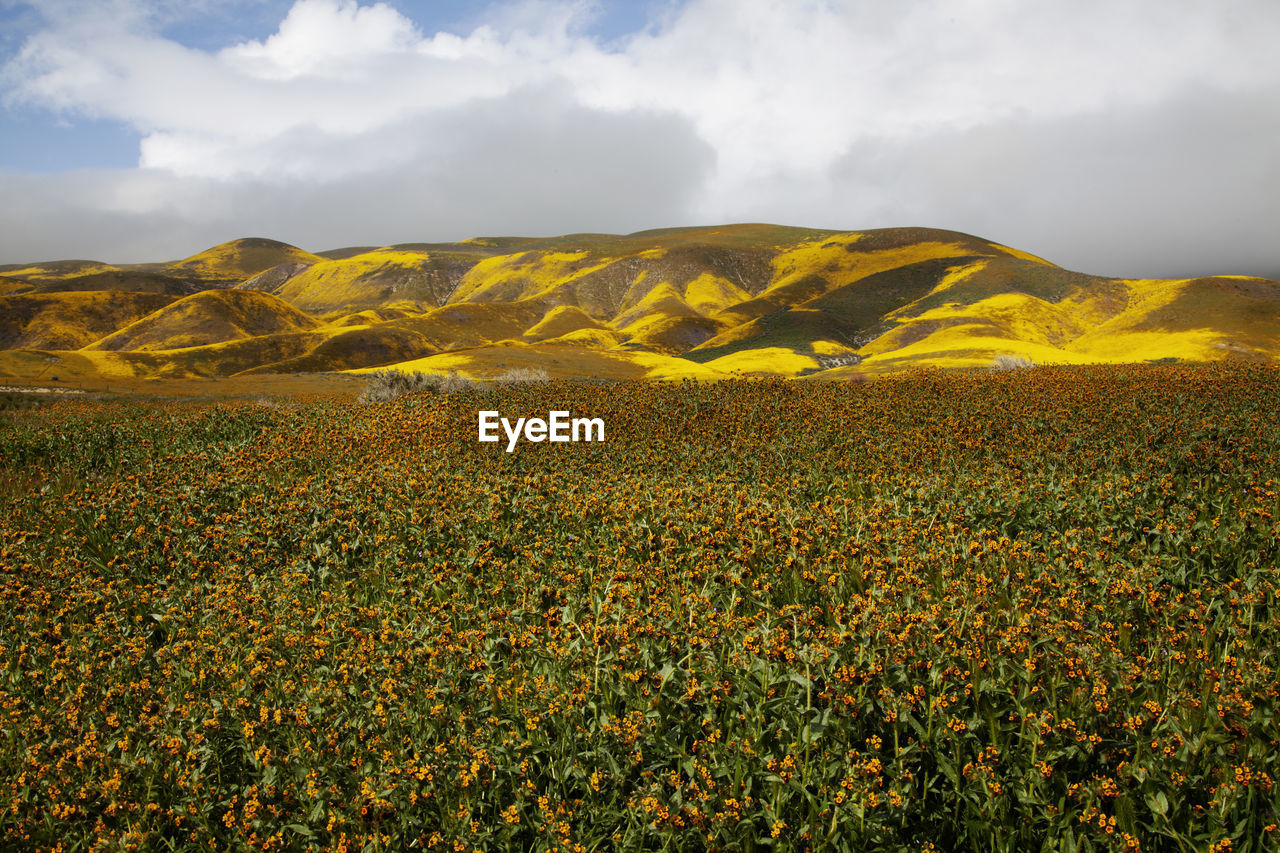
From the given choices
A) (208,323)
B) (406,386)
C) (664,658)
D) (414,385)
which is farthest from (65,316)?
(664,658)

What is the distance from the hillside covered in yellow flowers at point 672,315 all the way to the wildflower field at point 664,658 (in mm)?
20973

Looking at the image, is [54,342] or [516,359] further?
[54,342]

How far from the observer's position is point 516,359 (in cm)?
4762

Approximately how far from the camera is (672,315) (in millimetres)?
104250

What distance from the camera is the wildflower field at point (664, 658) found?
3.34 meters

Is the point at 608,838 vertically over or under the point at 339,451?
under

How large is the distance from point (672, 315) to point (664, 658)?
102 meters

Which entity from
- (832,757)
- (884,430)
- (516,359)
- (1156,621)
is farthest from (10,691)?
(516,359)

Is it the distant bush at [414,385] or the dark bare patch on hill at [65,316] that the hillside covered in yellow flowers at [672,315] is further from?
the distant bush at [414,385]

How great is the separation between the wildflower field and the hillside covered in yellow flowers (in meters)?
21.0

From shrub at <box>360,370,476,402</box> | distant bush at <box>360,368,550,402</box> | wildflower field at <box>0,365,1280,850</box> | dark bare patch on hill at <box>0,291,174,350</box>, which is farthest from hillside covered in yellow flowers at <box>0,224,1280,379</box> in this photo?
wildflower field at <box>0,365,1280,850</box>

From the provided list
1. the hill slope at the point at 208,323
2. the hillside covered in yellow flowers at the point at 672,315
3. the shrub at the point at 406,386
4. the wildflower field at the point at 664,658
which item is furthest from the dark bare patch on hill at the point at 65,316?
the wildflower field at the point at 664,658

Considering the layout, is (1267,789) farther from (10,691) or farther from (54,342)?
(54,342)

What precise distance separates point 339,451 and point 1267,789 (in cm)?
A: 1163
